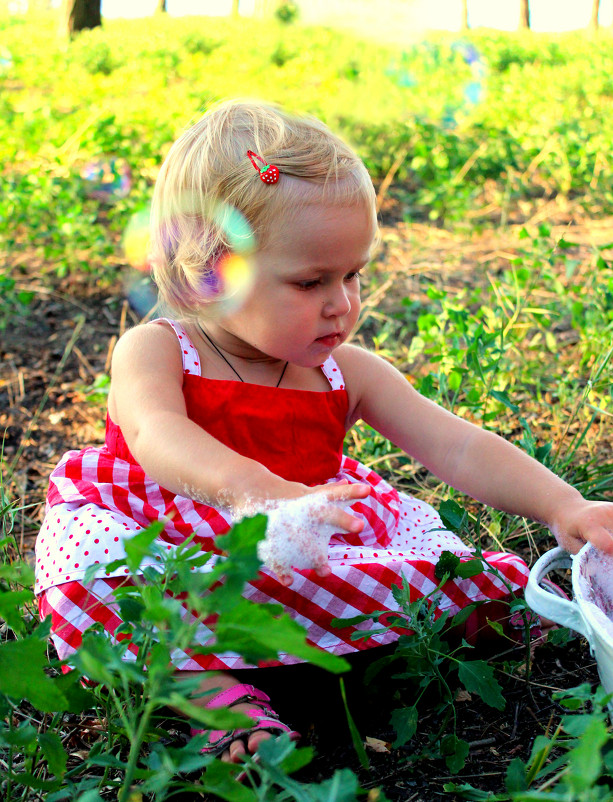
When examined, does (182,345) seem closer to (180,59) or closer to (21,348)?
(21,348)

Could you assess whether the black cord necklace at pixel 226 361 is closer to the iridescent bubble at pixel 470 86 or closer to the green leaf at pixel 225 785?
the green leaf at pixel 225 785

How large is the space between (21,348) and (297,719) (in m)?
2.41

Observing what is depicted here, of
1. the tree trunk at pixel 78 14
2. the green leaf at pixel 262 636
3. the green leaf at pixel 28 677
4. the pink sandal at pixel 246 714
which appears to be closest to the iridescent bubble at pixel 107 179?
the pink sandal at pixel 246 714

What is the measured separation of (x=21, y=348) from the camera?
136 inches

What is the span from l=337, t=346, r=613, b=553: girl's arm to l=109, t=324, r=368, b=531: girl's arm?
0.48 metres

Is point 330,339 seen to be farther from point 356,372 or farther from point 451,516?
point 451,516

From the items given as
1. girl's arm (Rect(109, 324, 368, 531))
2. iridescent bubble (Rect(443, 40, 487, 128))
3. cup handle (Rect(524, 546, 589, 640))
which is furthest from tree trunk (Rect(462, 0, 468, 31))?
cup handle (Rect(524, 546, 589, 640))

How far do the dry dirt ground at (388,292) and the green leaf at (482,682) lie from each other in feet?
0.28

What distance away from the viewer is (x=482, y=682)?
131 centimetres

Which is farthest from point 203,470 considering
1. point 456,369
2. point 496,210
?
point 496,210

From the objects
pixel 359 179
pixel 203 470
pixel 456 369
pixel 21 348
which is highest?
pixel 359 179

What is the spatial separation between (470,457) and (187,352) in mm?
659

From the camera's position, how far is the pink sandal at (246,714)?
4.07ft

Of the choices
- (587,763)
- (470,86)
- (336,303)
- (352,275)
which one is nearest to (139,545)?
(587,763)
